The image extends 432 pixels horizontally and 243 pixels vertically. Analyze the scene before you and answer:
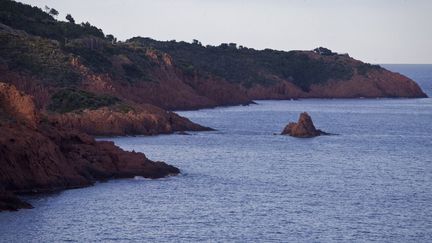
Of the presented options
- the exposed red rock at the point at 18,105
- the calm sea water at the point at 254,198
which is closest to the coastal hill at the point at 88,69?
the calm sea water at the point at 254,198

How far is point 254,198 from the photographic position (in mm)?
63094

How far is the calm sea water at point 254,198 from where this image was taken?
51.4 m

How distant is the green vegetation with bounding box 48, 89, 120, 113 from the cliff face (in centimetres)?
3788

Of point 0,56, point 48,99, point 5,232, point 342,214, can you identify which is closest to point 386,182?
point 342,214

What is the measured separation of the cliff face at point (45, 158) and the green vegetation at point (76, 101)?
37.9m

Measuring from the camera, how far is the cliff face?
59.3 m

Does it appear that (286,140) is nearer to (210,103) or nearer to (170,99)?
(170,99)

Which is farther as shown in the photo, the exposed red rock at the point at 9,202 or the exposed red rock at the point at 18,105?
the exposed red rock at the point at 18,105

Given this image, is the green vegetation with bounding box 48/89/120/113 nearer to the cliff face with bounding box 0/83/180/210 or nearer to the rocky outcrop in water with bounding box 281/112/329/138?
the rocky outcrop in water with bounding box 281/112/329/138

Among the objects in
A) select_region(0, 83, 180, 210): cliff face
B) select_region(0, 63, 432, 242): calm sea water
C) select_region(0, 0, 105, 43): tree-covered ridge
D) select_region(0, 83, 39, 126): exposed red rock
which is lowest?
select_region(0, 63, 432, 242): calm sea water

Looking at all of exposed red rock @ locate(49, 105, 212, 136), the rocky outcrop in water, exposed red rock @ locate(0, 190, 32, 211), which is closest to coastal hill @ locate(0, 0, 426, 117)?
exposed red rock @ locate(49, 105, 212, 136)

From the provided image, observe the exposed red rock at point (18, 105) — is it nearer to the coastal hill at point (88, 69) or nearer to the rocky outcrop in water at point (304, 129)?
the coastal hill at point (88, 69)

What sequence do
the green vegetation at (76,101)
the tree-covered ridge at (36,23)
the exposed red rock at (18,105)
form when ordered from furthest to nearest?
1. the tree-covered ridge at (36,23)
2. the green vegetation at (76,101)
3. the exposed red rock at (18,105)

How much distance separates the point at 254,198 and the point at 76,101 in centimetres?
5022
